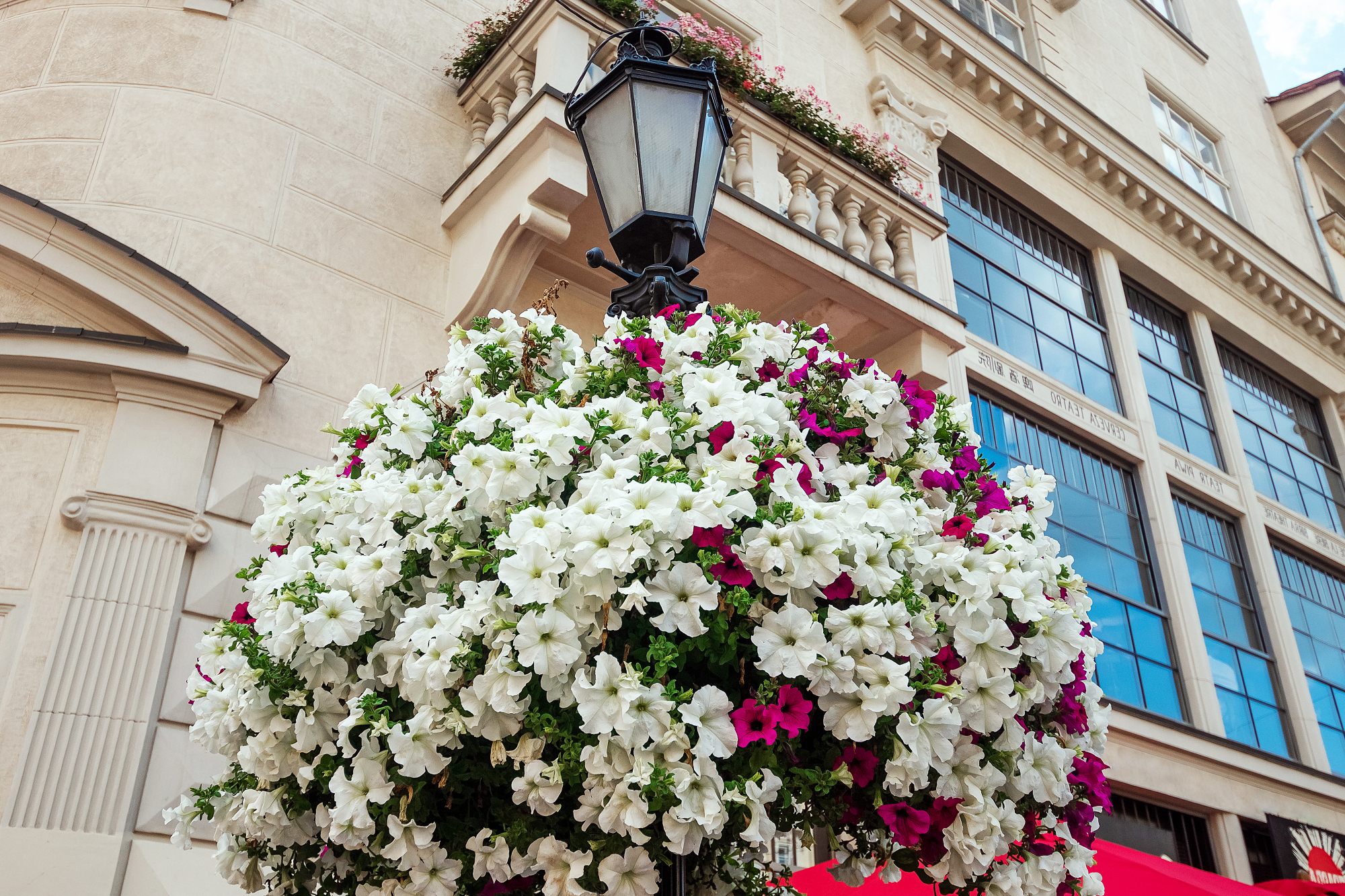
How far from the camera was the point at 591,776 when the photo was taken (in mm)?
1958

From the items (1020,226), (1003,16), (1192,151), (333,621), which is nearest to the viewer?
(333,621)

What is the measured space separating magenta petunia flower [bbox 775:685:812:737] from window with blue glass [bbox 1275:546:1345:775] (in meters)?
12.6

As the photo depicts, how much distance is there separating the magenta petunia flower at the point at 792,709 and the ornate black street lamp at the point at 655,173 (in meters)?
1.52

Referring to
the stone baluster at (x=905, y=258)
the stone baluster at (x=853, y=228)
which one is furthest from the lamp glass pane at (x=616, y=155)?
the stone baluster at (x=905, y=258)

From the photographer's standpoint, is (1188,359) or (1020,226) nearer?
(1020,226)

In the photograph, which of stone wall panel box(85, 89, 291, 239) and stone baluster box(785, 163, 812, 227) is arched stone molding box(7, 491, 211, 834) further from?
stone baluster box(785, 163, 812, 227)

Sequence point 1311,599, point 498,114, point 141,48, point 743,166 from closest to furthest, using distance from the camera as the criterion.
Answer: point 141,48 → point 498,114 → point 743,166 → point 1311,599

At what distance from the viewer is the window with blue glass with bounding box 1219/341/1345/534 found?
14.0m

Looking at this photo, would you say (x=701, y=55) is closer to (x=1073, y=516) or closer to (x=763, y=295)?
(x=763, y=295)

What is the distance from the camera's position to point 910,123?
36.3 ft

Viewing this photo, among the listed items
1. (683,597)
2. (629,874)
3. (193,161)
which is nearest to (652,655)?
(683,597)

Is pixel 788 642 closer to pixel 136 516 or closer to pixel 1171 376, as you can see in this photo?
pixel 136 516

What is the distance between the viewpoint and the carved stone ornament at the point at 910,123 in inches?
428

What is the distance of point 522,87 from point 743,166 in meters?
1.60
